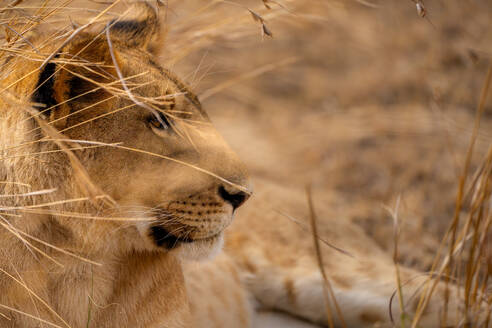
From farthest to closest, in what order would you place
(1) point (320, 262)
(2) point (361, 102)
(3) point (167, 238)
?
1. (2) point (361, 102)
2. (3) point (167, 238)
3. (1) point (320, 262)

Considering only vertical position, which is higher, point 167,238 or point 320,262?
point 320,262

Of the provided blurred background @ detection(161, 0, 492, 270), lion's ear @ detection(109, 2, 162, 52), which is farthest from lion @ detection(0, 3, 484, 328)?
blurred background @ detection(161, 0, 492, 270)

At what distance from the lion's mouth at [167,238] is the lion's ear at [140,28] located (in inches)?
27.0

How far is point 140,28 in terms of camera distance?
2.26 meters

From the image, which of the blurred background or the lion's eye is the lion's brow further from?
the blurred background

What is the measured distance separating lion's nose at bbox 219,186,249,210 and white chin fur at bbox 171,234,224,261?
0.52 ft

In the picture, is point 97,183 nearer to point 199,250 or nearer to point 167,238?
point 167,238

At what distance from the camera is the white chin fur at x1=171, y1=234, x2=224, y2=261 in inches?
78.2

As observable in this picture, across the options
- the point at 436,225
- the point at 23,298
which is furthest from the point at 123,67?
the point at 436,225

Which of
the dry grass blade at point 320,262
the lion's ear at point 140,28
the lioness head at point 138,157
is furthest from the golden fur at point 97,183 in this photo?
the dry grass blade at point 320,262

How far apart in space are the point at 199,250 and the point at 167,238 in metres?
0.11

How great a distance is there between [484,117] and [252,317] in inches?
103

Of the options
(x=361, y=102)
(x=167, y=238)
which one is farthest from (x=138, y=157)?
(x=361, y=102)

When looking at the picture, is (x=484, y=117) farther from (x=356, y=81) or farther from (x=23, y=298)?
(x=23, y=298)
